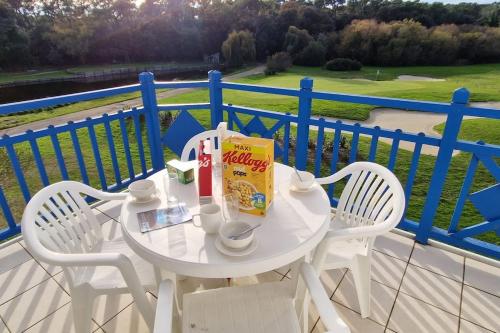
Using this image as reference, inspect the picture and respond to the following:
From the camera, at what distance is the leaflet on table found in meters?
1.17

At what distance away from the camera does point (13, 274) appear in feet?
6.32

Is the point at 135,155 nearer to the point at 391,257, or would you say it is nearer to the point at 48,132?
the point at 48,132

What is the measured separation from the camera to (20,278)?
1.90 metres

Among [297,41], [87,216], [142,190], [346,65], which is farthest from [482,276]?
[297,41]

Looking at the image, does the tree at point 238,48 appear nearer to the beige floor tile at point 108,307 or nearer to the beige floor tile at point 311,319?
the beige floor tile at point 108,307

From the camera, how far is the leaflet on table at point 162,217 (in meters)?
1.17

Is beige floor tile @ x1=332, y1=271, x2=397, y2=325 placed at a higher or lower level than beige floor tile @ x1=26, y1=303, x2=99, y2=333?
lower

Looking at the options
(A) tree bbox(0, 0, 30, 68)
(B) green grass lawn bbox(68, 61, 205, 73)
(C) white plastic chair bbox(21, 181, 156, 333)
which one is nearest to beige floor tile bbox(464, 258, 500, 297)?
(C) white plastic chair bbox(21, 181, 156, 333)

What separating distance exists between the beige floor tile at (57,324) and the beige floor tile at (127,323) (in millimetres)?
78

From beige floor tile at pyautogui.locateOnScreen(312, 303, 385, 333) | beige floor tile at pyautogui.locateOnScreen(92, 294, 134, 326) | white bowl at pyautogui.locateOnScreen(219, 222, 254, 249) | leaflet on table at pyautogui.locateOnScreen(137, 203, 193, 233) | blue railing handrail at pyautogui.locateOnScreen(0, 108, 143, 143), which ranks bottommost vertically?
beige floor tile at pyautogui.locateOnScreen(312, 303, 385, 333)

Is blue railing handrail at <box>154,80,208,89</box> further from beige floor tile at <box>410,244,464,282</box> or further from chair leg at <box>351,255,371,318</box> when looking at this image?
beige floor tile at <box>410,244,464,282</box>

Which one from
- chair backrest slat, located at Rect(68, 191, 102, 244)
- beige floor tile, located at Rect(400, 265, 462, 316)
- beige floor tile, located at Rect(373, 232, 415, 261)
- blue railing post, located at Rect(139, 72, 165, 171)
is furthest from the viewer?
blue railing post, located at Rect(139, 72, 165, 171)

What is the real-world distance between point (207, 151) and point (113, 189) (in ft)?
6.37

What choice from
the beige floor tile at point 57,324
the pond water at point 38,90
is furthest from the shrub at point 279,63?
the beige floor tile at point 57,324
